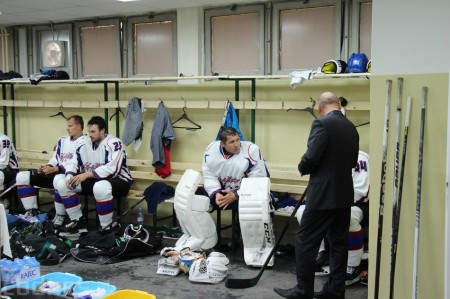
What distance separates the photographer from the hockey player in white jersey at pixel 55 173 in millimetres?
5492

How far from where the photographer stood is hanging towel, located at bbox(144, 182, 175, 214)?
5.11 metres

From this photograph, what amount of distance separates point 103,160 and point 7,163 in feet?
4.20

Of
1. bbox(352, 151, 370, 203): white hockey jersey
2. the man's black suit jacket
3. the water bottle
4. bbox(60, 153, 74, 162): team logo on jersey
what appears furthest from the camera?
bbox(60, 153, 74, 162): team logo on jersey

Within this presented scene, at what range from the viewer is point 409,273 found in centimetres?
Result: 304

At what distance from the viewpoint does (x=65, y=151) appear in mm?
5562

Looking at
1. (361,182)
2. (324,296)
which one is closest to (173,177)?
(361,182)

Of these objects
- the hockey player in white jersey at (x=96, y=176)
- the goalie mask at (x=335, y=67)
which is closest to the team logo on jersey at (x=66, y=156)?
the hockey player in white jersey at (x=96, y=176)

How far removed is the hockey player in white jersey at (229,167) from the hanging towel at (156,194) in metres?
0.64

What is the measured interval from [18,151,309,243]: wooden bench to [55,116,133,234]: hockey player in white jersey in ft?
0.77

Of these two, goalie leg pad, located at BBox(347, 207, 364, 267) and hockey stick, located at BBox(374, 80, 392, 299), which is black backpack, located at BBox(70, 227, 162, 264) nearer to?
goalie leg pad, located at BBox(347, 207, 364, 267)

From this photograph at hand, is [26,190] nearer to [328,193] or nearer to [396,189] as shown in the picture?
[328,193]

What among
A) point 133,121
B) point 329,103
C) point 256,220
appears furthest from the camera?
point 133,121

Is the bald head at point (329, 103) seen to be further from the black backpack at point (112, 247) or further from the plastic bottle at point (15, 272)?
the plastic bottle at point (15, 272)

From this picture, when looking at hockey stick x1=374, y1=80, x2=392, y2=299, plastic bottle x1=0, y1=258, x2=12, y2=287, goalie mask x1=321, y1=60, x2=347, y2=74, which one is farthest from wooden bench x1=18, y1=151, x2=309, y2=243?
plastic bottle x1=0, y1=258, x2=12, y2=287
